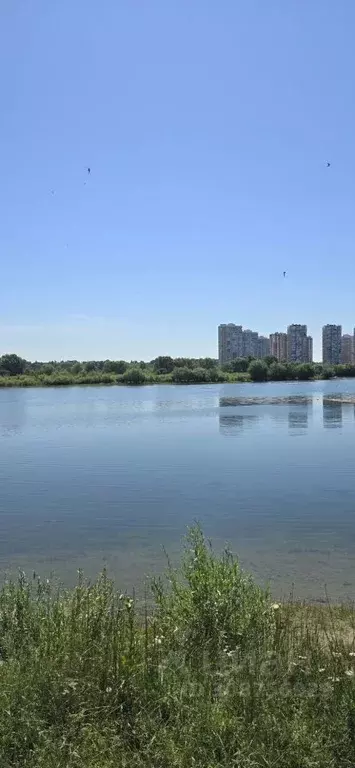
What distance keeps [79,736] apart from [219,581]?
2.93m

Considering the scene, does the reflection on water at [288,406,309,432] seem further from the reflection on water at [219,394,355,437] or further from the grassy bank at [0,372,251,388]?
the grassy bank at [0,372,251,388]

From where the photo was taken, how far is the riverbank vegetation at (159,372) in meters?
158

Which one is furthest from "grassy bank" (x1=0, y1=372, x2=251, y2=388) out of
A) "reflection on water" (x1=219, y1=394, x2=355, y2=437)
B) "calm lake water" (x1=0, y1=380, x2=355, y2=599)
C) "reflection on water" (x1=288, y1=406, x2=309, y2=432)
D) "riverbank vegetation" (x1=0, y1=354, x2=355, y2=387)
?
"calm lake water" (x1=0, y1=380, x2=355, y2=599)

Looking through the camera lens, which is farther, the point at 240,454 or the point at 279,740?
the point at 240,454

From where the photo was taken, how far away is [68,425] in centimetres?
5156

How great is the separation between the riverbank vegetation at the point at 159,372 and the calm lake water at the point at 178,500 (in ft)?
371

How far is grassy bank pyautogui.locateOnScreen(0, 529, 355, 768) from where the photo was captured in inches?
164

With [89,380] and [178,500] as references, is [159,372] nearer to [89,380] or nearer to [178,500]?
[89,380]

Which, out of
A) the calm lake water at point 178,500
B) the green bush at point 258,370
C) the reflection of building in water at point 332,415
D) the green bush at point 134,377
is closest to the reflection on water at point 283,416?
the reflection of building in water at point 332,415

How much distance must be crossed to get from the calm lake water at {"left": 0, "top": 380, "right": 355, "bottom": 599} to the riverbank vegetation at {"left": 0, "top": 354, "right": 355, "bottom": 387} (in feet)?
371

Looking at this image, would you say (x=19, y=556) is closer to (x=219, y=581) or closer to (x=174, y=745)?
(x=219, y=581)

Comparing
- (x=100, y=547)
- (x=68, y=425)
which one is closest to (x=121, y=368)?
(x=68, y=425)

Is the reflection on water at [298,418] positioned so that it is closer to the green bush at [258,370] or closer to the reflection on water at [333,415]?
the reflection on water at [333,415]

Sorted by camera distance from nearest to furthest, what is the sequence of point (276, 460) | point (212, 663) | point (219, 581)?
point (212, 663)
point (219, 581)
point (276, 460)
